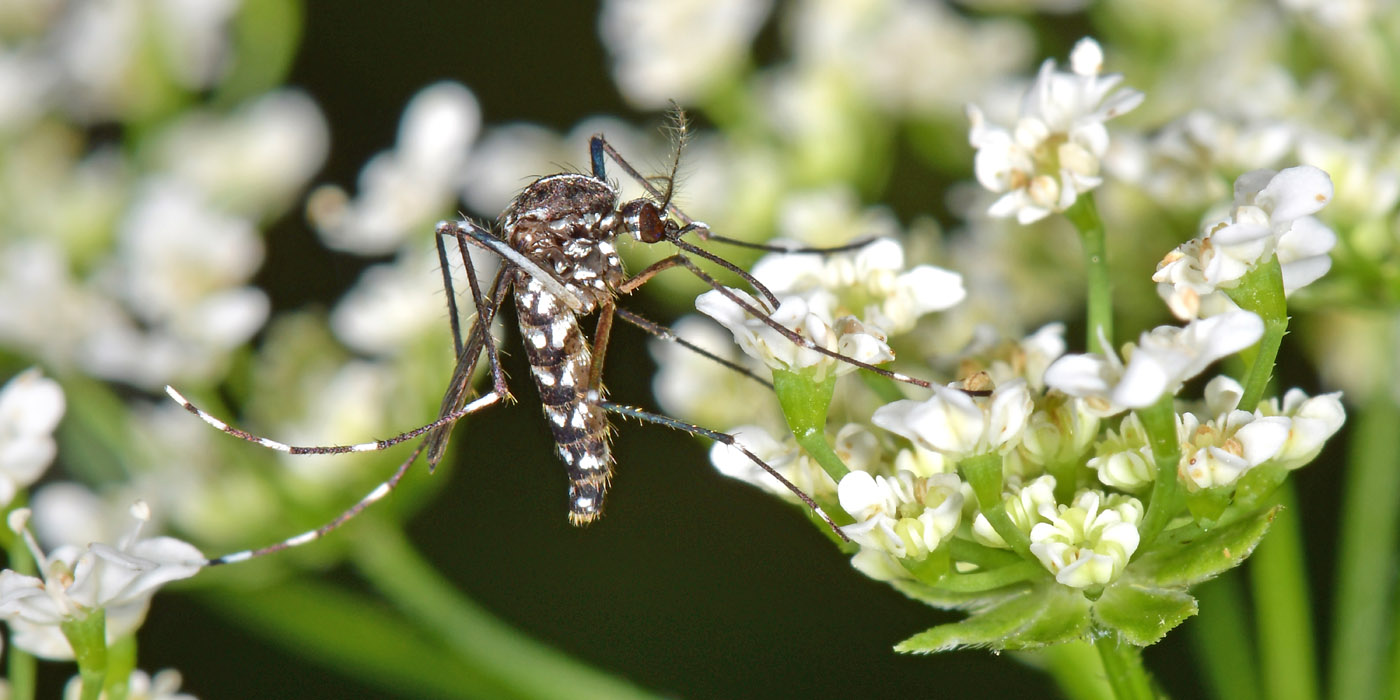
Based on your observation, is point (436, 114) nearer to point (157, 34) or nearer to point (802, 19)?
point (157, 34)

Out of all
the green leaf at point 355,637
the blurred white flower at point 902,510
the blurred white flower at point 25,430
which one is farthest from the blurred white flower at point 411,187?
the blurred white flower at point 902,510

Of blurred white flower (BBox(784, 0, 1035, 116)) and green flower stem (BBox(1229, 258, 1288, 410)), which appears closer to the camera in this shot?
green flower stem (BBox(1229, 258, 1288, 410))

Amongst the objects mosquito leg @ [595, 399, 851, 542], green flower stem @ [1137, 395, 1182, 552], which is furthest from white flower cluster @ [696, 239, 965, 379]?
green flower stem @ [1137, 395, 1182, 552]

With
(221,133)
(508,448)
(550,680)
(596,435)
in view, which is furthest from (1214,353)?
(221,133)

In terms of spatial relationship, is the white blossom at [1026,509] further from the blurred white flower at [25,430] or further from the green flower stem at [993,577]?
the blurred white flower at [25,430]

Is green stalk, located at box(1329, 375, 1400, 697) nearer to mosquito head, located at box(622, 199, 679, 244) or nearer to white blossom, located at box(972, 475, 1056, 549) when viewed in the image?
white blossom, located at box(972, 475, 1056, 549)

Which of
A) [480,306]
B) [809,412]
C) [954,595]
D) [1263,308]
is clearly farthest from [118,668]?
[1263,308]
